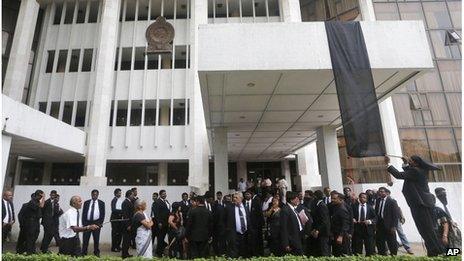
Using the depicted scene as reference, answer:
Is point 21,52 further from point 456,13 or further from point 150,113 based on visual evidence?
point 456,13

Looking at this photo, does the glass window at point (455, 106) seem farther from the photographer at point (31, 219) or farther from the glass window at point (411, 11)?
the photographer at point (31, 219)

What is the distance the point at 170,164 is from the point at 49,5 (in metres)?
15.8

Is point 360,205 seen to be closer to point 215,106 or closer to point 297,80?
point 297,80

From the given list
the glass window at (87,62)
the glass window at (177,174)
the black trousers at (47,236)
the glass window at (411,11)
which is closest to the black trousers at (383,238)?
the black trousers at (47,236)

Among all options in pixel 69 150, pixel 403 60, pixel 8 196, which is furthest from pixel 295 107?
pixel 69 150

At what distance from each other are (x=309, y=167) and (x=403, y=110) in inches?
280

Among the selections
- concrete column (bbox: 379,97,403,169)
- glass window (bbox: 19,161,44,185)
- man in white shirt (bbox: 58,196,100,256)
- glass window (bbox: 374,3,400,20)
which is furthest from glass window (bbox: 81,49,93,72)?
glass window (bbox: 374,3,400,20)

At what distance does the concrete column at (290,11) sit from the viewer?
21.5 metres

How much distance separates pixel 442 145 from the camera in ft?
61.1

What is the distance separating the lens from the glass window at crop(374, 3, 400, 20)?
20477mm

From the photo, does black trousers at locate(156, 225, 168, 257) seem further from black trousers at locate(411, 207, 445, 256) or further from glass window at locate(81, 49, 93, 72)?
glass window at locate(81, 49, 93, 72)

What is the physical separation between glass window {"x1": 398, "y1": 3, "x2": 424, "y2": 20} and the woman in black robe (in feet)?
60.4

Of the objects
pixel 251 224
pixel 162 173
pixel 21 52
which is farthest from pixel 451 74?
pixel 21 52

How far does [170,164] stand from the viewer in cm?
2230
